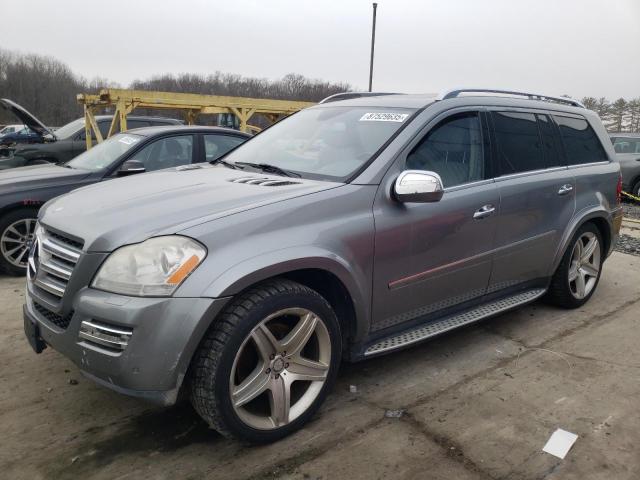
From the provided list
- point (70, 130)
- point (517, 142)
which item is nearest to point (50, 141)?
point (70, 130)

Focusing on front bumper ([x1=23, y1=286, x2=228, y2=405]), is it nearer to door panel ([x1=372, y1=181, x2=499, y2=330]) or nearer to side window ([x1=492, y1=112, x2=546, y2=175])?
door panel ([x1=372, y1=181, x2=499, y2=330])

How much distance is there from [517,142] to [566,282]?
134cm

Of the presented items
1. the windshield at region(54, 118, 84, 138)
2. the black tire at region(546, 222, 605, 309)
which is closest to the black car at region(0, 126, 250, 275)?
the black tire at region(546, 222, 605, 309)

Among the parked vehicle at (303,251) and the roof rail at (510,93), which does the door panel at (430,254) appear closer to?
the parked vehicle at (303,251)

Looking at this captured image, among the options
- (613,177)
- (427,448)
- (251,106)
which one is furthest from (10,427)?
(251,106)

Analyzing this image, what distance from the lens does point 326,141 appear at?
10.9 ft

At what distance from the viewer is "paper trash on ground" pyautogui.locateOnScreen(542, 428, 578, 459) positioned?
2.48m

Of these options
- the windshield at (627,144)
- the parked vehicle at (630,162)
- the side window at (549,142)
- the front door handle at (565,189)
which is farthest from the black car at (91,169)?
the windshield at (627,144)

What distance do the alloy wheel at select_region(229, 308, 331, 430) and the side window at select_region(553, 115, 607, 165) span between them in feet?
9.16

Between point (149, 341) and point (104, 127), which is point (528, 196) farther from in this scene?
point (104, 127)

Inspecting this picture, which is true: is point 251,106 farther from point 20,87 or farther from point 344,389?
point 20,87

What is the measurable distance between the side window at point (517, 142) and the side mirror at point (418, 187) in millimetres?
1000

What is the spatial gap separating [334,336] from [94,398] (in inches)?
56.5

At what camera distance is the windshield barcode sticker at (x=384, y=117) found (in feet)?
10.4
